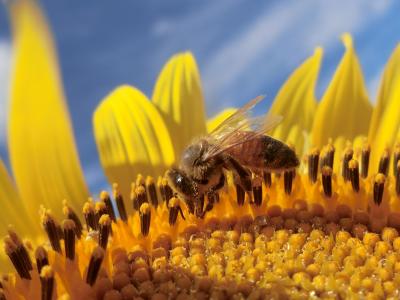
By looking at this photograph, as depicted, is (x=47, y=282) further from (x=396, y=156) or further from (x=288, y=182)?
(x=396, y=156)

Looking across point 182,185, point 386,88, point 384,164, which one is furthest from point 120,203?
point 386,88

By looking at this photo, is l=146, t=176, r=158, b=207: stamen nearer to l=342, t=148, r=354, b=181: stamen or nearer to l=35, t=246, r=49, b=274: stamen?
l=35, t=246, r=49, b=274: stamen

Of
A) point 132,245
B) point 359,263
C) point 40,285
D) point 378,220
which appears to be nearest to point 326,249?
point 359,263

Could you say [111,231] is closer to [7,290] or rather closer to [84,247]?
[84,247]

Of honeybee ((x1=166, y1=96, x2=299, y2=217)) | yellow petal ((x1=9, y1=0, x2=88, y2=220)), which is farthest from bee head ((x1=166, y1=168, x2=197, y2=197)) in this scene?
yellow petal ((x1=9, y1=0, x2=88, y2=220))

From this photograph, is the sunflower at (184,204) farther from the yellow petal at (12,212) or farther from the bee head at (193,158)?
the bee head at (193,158)

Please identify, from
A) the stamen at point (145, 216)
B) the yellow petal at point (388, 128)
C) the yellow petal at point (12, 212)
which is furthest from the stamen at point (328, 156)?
the yellow petal at point (12, 212)
